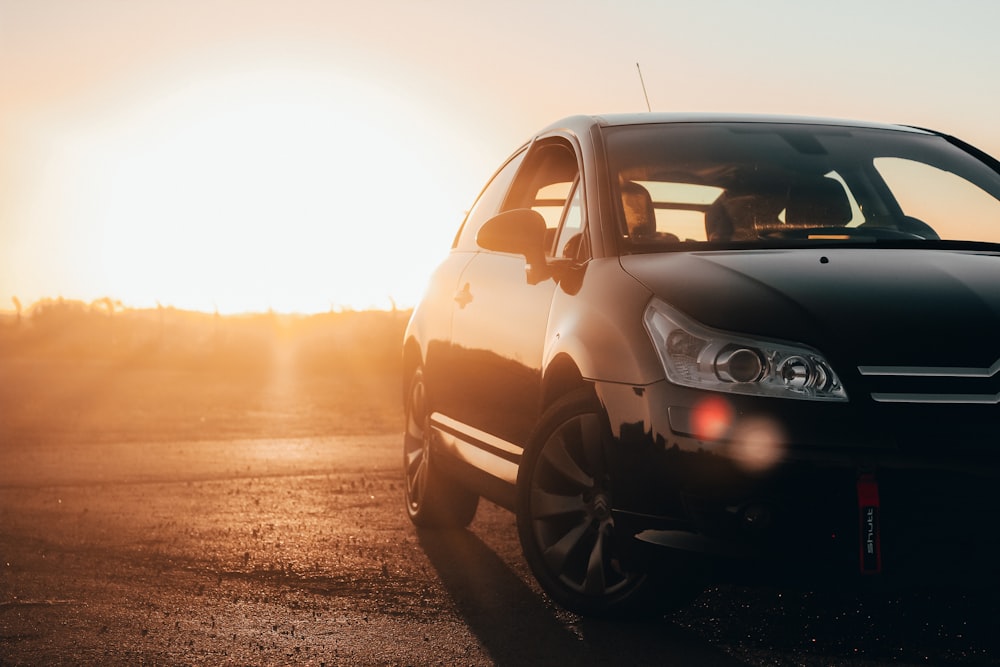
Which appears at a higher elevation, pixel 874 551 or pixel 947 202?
pixel 947 202

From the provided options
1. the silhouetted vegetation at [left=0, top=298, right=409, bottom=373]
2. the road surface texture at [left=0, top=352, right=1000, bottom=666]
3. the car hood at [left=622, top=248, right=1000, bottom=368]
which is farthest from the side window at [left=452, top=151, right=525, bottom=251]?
the silhouetted vegetation at [left=0, top=298, right=409, bottom=373]

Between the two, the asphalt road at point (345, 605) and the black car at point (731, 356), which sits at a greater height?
the black car at point (731, 356)

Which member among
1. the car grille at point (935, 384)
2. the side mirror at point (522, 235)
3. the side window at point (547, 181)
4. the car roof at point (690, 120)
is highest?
the car roof at point (690, 120)

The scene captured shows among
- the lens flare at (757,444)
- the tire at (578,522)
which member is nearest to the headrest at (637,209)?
the tire at (578,522)

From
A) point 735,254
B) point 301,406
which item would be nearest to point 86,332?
point 301,406

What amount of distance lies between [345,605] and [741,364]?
6.91 feet

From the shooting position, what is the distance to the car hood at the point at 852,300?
4094 millimetres

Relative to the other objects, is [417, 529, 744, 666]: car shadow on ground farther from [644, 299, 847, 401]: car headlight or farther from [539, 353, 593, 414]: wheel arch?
[644, 299, 847, 401]: car headlight

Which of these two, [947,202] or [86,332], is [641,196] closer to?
[947,202]

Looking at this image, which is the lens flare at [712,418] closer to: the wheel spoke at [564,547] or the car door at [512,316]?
the wheel spoke at [564,547]

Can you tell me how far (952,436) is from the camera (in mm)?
3928

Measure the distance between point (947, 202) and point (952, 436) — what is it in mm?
2054

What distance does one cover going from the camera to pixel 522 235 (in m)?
5.56

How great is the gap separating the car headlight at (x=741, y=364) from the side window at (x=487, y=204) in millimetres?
2547
